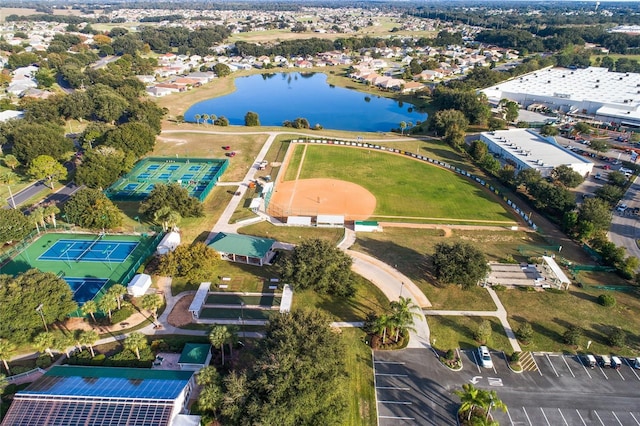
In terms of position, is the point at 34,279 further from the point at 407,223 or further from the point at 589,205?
the point at 589,205

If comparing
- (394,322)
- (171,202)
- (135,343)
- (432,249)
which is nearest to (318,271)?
(394,322)

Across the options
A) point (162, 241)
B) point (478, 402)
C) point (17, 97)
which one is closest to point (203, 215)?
point (162, 241)

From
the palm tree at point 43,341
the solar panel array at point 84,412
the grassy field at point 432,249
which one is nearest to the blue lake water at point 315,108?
the grassy field at point 432,249

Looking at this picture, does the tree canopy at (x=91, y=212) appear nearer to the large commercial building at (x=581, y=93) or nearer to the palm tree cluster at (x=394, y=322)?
the palm tree cluster at (x=394, y=322)

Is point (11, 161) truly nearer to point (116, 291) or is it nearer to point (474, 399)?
point (116, 291)

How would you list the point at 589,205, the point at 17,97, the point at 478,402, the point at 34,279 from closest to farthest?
1. the point at 478,402
2. the point at 34,279
3. the point at 589,205
4. the point at 17,97

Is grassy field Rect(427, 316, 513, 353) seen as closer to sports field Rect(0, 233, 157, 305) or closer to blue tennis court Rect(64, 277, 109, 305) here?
sports field Rect(0, 233, 157, 305)
